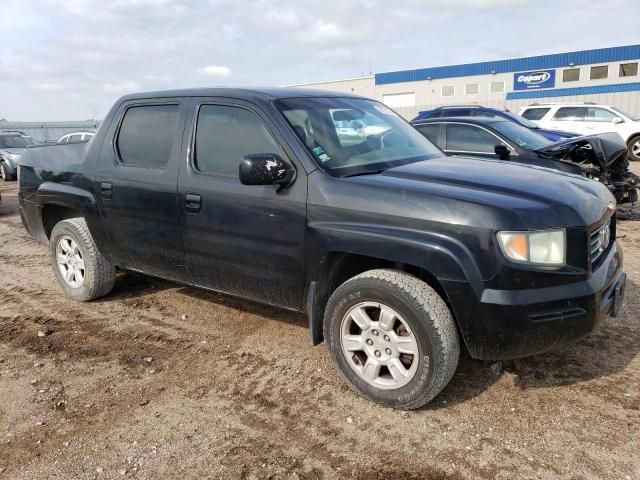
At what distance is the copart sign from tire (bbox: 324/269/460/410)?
111 feet

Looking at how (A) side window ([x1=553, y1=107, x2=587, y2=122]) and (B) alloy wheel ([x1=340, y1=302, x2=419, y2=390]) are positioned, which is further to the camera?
(A) side window ([x1=553, y1=107, x2=587, y2=122])

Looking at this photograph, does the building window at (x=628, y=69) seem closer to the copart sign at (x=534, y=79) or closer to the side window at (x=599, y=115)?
the copart sign at (x=534, y=79)

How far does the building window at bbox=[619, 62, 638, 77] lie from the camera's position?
28.9 metres

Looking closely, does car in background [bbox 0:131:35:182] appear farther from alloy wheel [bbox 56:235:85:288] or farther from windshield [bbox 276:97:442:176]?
windshield [bbox 276:97:442:176]

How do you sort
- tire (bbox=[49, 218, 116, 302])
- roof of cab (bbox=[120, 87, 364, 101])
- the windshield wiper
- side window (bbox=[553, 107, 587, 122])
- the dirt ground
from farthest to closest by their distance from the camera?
1. side window (bbox=[553, 107, 587, 122])
2. tire (bbox=[49, 218, 116, 302])
3. roof of cab (bbox=[120, 87, 364, 101])
4. the windshield wiper
5. the dirt ground

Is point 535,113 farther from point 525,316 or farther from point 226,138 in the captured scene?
point 525,316

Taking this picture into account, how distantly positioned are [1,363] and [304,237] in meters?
2.48

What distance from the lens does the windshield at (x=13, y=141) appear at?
16500mm

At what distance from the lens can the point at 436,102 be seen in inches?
1465

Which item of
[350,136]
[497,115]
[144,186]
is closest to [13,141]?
[497,115]

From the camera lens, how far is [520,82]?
33.6 meters

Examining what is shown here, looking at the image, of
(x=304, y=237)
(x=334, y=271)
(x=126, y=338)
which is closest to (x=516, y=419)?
(x=334, y=271)

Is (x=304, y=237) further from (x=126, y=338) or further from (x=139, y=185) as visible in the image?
(x=126, y=338)

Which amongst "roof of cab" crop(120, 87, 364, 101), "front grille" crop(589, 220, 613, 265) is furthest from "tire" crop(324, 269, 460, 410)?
"roof of cab" crop(120, 87, 364, 101)
